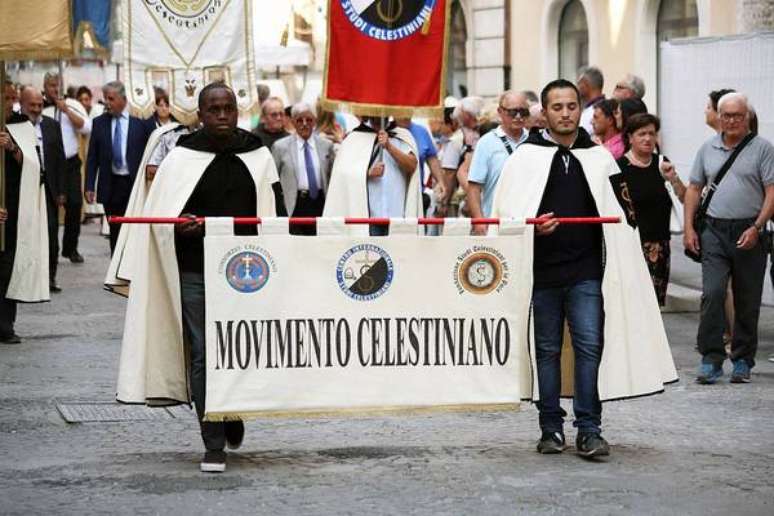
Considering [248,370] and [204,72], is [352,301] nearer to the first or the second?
[248,370]

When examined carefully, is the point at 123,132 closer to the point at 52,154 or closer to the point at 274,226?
the point at 52,154

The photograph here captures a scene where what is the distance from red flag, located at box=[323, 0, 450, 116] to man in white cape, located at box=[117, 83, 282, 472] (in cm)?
259

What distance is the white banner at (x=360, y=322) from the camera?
8508mm

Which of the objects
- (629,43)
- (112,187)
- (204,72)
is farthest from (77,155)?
(204,72)

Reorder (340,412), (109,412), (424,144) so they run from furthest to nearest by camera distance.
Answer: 1. (424,144)
2. (109,412)
3. (340,412)

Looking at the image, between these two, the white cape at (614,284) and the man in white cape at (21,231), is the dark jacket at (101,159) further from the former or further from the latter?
the white cape at (614,284)

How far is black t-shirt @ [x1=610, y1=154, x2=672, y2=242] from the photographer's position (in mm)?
13391

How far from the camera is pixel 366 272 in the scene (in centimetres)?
861

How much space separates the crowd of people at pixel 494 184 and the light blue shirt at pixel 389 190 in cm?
1

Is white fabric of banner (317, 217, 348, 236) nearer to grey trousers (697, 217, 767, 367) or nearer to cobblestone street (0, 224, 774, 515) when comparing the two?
cobblestone street (0, 224, 774, 515)

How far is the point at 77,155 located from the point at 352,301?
1460cm

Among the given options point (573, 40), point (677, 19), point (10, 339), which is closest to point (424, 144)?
point (10, 339)

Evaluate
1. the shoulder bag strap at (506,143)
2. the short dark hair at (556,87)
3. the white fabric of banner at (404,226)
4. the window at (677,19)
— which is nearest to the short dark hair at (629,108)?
the shoulder bag strap at (506,143)

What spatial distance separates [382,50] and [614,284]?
2.96 meters
